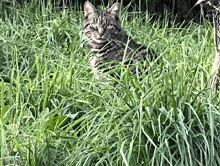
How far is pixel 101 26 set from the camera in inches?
143

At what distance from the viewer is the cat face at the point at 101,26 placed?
3.65m

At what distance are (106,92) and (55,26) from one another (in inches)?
60.8

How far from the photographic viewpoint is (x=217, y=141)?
2320mm

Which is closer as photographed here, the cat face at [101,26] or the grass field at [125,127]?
the grass field at [125,127]

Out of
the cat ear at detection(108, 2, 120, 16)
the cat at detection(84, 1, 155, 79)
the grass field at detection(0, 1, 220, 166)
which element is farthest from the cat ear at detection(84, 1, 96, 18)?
A: the grass field at detection(0, 1, 220, 166)

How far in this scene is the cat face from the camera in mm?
3652

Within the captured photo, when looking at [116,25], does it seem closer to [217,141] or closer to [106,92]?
[106,92]

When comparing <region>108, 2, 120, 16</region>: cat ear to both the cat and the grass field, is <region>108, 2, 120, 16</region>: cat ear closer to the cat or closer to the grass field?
the cat

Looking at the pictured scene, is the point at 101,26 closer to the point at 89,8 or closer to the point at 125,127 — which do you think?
the point at 89,8

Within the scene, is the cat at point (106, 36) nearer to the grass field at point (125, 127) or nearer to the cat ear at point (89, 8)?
the cat ear at point (89, 8)

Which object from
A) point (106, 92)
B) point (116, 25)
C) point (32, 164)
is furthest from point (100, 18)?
point (32, 164)

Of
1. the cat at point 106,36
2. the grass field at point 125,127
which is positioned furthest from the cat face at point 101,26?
A: the grass field at point 125,127

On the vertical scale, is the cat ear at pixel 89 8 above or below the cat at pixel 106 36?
above

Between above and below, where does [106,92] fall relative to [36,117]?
above
